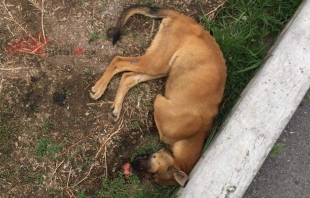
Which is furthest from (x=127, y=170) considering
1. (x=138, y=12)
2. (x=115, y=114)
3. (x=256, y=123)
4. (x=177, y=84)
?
(x=138, y=12)

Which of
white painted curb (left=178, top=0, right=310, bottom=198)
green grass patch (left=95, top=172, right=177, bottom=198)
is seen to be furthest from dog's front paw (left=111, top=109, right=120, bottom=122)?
white painted curb (left=178, top=0, right=310, bottom=198)

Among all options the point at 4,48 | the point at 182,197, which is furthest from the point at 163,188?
the point at 4,48

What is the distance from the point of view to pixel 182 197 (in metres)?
3.72

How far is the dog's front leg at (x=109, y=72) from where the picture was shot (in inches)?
161

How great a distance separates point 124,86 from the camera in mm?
4180

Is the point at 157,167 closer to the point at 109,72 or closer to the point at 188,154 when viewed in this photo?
the point at 188,154

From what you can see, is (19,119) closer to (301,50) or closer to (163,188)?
(163,188)

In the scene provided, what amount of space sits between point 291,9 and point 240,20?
2.16 feet

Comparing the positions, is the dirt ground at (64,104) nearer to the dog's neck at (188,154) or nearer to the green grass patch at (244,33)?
the dog's neck at (188,154)

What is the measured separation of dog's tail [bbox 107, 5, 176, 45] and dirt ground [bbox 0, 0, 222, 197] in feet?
0.54

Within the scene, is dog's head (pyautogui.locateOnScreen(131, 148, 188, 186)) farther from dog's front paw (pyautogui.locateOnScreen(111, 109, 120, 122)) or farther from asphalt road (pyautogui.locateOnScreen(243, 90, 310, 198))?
asphalt road (pyautogui.locateOnScreen(243, 90, 310, 198))

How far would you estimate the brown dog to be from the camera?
12.8 ft

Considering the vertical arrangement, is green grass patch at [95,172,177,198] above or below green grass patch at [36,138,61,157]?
below

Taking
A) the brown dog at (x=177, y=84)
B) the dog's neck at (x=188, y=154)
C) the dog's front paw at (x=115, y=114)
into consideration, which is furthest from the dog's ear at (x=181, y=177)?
the dog's front paw at (x=115, y=114)
